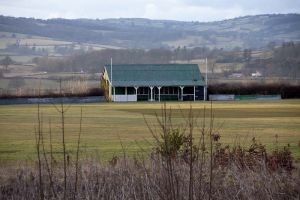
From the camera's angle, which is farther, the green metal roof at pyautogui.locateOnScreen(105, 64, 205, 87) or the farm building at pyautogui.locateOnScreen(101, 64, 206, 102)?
the green metal roof at pyautogui.locateOnScreen(105, 64, 205, 87)

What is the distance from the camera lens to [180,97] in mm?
81438

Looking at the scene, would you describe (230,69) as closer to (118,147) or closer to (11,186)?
(118,147)

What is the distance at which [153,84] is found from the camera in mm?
80688

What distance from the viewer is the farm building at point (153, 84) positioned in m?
80.2

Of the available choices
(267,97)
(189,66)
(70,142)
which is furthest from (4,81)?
(70,142)

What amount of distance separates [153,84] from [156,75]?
141 inches

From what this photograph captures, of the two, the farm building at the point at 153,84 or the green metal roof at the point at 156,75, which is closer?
the farm building at the point at 153,84

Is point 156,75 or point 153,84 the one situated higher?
point 156,75

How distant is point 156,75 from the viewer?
84000 millimetres

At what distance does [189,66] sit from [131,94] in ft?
34.8

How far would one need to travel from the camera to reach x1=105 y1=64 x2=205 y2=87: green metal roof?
8100 cm

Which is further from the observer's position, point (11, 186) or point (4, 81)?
point (4, 81)

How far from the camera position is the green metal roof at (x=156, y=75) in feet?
266

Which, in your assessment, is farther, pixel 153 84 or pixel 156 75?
pixel 156 75
